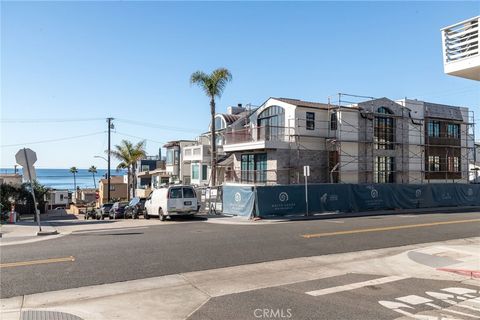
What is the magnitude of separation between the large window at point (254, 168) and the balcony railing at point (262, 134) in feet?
4.40

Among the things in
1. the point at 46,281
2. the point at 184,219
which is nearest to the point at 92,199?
the point at 184,219

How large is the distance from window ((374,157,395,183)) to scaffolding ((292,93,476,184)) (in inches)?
5.2

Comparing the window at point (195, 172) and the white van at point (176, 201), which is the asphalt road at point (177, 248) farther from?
the window at point (195, 172)

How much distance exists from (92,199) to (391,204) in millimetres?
73745

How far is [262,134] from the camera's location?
32125 millimetres

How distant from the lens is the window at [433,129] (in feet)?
126

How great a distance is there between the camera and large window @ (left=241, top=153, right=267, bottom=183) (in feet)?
104

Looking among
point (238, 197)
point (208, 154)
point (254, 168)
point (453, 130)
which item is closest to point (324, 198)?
point (238, 197)

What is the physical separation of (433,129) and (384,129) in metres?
6.61

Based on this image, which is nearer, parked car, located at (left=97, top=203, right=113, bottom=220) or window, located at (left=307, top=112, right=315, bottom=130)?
window, located at (left=307, top=112, right=315, bottom=130)

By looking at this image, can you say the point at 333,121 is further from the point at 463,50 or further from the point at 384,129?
the point at 463,50

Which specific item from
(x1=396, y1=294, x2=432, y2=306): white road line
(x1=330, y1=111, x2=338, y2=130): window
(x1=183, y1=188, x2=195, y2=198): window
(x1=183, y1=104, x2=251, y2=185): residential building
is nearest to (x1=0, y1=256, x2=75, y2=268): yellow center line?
(x1=396, y1=294, x2=432, y2=306): white road line

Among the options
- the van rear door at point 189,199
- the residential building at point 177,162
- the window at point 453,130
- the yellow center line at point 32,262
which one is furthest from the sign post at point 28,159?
the window at point 453,130

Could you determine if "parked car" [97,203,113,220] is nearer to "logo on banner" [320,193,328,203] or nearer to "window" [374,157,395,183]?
"logo on banner" [320,193,328,203]
